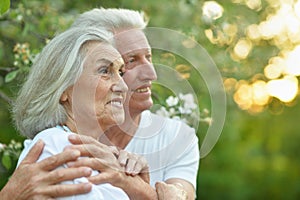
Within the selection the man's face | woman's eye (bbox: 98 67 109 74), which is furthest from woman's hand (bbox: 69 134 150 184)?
the man's face

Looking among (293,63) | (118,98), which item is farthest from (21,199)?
(293,63)

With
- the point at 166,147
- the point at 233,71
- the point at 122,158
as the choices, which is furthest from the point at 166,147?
the point at 233,71

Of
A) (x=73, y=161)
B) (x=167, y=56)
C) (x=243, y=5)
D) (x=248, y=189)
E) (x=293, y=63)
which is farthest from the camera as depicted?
(x=248, y=189)

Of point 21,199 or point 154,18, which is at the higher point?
point 154,18

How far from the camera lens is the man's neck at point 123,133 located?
351 centimetres

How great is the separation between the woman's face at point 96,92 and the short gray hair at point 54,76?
0.10 feet

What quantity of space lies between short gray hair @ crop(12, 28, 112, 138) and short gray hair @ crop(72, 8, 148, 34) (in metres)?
0.26

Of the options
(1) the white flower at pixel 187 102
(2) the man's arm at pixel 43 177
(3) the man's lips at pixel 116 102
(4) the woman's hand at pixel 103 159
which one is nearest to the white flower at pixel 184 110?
(1) the white flower at pixel 187 102

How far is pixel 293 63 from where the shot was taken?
9469 mm

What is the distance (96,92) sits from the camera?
3.05 meters

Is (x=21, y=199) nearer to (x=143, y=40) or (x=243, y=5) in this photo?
(x=143, y=40)

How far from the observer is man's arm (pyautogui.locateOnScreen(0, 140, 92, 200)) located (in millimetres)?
2836

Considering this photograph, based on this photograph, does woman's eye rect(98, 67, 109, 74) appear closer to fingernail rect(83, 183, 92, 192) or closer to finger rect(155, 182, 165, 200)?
fingernail rect(83, 183, 92, 192)

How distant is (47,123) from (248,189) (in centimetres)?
914
